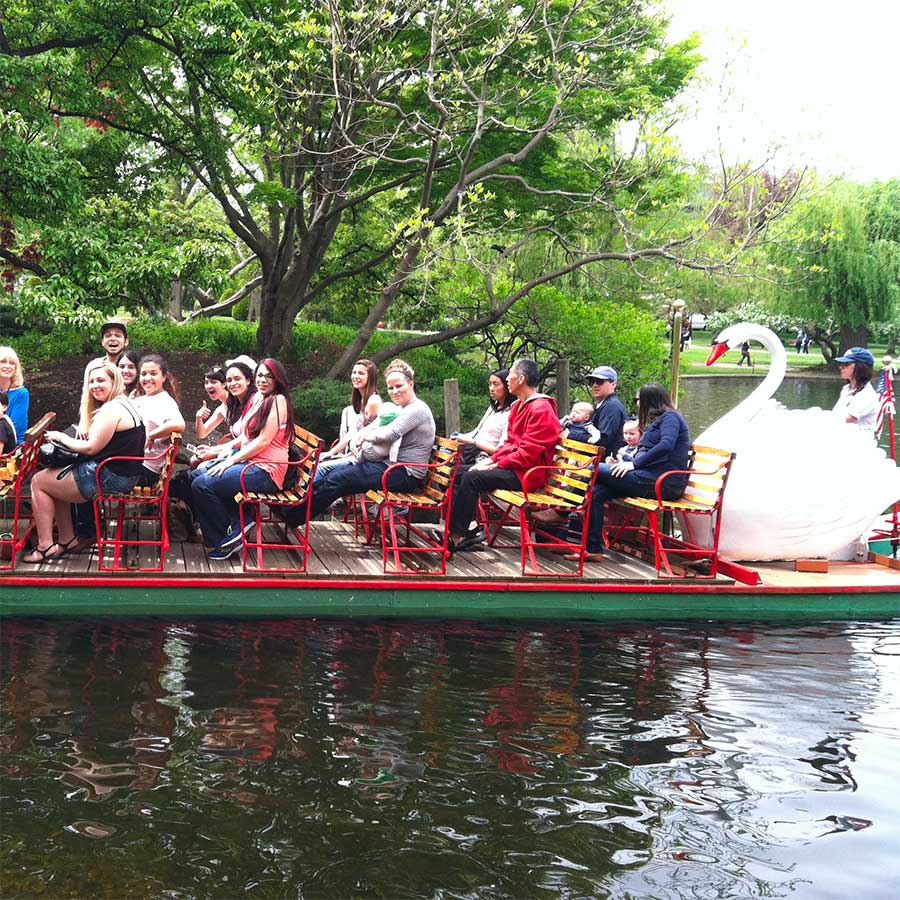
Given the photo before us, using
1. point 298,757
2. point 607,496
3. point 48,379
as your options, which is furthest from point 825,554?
point 48,379

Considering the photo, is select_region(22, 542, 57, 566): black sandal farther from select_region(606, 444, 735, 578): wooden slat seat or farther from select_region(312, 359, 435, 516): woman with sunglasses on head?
select_region(606, 444, 735, 578): wooden slat seat

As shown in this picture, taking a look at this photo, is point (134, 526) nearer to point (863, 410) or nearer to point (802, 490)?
point (802, 490)

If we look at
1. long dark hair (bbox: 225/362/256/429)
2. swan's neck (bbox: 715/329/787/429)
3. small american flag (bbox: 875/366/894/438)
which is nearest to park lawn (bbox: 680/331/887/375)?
small american flag (bbox: 875/366/894/438)

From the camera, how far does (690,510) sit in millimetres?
8992

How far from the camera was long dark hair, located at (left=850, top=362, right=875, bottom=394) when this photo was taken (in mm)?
10516

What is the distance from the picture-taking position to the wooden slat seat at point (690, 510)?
895 centimetres

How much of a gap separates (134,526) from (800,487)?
232 inches

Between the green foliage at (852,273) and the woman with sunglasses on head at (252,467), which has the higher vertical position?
the green foliage at (852,273)

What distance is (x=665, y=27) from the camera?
17.5m

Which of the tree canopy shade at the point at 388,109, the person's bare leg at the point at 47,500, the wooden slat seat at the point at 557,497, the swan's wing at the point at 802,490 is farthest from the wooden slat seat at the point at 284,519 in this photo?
the tree canopy shade at the point at 388,109

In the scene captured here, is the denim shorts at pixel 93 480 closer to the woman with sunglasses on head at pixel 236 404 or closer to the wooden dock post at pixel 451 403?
the woman with sunglasses on head at pixel 236 404

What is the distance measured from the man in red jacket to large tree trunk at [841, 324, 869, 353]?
3902 cm

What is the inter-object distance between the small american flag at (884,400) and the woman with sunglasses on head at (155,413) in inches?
256

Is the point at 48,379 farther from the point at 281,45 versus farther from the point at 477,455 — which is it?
the point at 477,455
